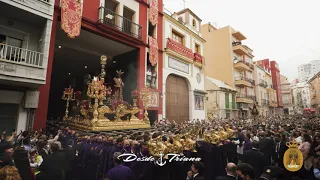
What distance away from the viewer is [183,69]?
66.5 feet

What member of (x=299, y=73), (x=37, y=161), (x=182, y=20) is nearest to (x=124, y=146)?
(x=37, y=161)

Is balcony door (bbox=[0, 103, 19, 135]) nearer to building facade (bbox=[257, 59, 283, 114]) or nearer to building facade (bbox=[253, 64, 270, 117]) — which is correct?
building facade (bbox=[253, 64, 270, 117])

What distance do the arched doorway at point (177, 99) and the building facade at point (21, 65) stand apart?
462 inches

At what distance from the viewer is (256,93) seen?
1566 inches

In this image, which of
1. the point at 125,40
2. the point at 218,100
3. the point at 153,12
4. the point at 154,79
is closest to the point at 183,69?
the point at 154,79

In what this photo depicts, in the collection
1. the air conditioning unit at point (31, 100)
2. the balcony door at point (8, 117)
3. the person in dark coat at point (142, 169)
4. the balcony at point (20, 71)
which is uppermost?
the balcony at point (20, 71)

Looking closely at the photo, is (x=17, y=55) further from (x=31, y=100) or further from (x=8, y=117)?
(x=8, y=117)

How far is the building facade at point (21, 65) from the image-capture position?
823cm

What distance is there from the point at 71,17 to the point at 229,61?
88.2 feet

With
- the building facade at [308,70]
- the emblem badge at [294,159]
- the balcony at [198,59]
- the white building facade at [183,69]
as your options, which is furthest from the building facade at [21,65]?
the building facade at [308,70]

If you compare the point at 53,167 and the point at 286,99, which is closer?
the point at 53,167

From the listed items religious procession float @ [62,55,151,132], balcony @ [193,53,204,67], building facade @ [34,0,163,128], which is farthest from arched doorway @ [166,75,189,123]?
religious procession float @ [62,55,151,132]

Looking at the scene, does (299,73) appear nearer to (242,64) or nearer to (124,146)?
(242,64)

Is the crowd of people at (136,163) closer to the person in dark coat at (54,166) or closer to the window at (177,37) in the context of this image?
the person in dark coat at (54,166)
